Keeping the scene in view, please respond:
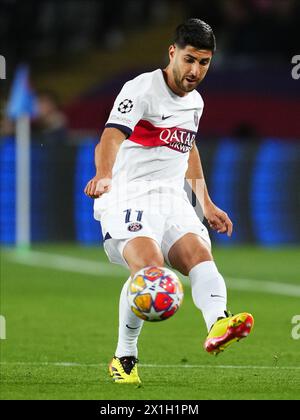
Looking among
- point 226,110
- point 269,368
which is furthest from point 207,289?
point 226,110

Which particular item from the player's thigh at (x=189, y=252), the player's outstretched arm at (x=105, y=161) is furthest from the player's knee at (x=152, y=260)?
the player's outstretched arm at (x=105, y=161)

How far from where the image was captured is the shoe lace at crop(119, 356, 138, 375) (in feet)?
27.5

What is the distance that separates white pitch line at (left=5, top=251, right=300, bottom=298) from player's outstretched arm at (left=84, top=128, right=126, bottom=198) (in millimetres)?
6598

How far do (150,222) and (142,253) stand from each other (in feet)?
1.17

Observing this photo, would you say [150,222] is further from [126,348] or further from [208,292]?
[126,348]

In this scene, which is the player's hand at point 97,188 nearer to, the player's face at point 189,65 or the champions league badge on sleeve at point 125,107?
the champions league badge on sleeve at point 125,107

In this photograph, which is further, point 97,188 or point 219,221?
point 219,221

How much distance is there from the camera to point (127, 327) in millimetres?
8344

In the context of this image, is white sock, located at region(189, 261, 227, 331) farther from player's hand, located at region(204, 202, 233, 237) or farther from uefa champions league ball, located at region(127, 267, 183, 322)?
player's hand, located at region(204, 202, 233, 237)

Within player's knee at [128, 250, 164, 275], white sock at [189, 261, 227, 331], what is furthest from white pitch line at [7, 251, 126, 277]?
player's knee at [128, 250, 164, 275]

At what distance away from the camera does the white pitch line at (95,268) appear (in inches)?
584

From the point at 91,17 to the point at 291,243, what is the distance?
996 centimetres

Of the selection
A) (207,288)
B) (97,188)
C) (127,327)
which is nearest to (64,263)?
(127,327)

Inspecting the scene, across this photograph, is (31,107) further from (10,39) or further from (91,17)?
(91,17)
